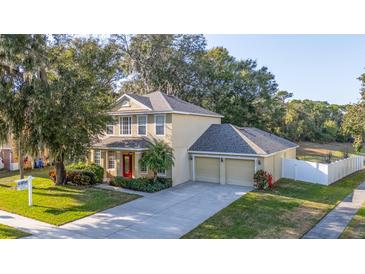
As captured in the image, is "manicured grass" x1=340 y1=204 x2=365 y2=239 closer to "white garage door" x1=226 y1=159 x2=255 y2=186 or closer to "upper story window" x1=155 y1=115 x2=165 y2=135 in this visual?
"white garage door" x1=226 y1=159 x2=255 y2=186

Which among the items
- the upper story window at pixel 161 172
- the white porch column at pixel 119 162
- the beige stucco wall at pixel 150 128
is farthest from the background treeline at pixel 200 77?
the upper story window at pixel 161 172

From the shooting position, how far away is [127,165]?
57.1ft

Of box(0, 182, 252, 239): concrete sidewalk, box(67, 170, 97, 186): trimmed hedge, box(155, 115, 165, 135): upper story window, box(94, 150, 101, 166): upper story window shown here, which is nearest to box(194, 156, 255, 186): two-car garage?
box(0, 182, 252, 239): concrete sidewalk

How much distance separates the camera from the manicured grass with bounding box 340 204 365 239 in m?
8.65

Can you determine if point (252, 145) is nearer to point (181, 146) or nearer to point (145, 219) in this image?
point (181, 146)

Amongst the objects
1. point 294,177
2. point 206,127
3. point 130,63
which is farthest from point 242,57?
point 294,177

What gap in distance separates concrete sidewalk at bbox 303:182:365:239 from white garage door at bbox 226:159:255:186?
477 centimetres

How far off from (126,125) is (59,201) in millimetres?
6891

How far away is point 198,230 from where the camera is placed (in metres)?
9.31

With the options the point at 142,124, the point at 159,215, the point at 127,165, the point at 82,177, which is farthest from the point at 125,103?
the point at 159,215

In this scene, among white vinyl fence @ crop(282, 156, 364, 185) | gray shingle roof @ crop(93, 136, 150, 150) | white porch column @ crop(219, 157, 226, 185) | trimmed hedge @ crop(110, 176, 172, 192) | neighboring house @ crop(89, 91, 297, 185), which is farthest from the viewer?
white vinyl fence @ crop(282, 156, 364, 185)

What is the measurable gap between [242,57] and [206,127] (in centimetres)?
1460

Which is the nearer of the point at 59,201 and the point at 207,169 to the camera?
the point at 59,201
